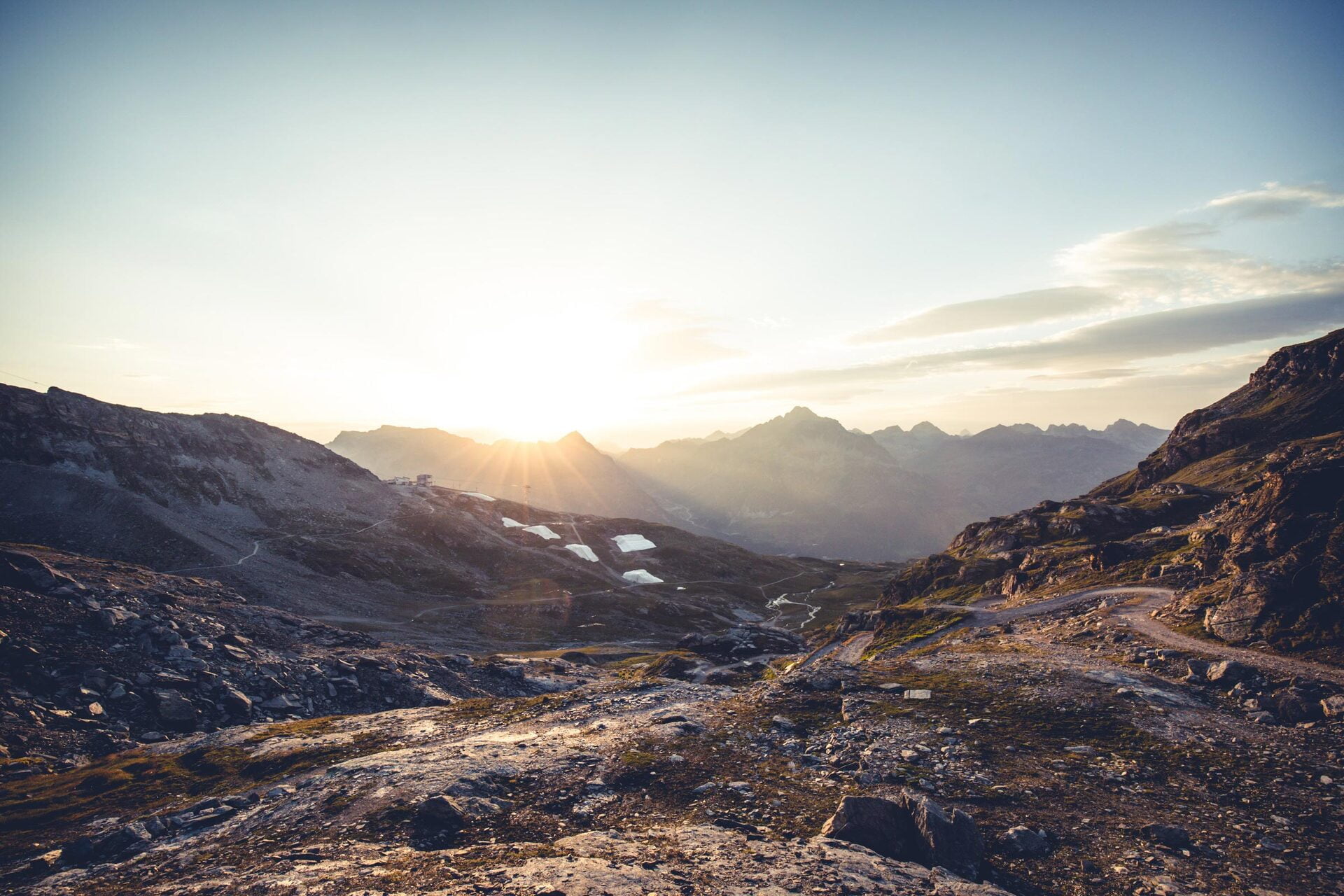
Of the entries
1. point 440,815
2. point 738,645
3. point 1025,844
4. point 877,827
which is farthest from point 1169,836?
point 738,645

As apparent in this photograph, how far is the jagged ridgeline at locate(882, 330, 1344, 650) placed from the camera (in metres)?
43.3

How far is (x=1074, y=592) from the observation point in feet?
227

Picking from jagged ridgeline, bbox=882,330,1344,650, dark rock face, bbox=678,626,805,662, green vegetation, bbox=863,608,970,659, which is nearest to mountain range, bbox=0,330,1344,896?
jagged ridgeline, bbox=882,330,1344,650

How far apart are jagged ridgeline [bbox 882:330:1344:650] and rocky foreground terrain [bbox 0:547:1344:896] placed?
24.6 ft

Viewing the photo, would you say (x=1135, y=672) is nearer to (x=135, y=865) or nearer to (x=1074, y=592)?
(x=1074, y=592)

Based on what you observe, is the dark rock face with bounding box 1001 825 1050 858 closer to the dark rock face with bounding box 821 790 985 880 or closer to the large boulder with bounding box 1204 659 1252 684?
the dark rock face with bounding box 821 790 985 880

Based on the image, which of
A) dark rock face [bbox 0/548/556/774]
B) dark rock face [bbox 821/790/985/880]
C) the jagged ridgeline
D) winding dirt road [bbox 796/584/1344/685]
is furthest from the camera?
dark rock face [bbox 0/548/556/774]

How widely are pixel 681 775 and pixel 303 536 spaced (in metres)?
150

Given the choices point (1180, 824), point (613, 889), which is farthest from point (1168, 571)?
point (613, 889)

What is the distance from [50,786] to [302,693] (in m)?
22.0

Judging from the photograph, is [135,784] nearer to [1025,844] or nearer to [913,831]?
[913,831]

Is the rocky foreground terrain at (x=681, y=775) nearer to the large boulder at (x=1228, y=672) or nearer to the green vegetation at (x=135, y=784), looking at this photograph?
the large boulder at (x=1228, y=672)

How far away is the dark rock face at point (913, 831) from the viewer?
2119cm

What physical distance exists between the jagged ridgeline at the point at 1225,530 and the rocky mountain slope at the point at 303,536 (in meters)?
74.5
